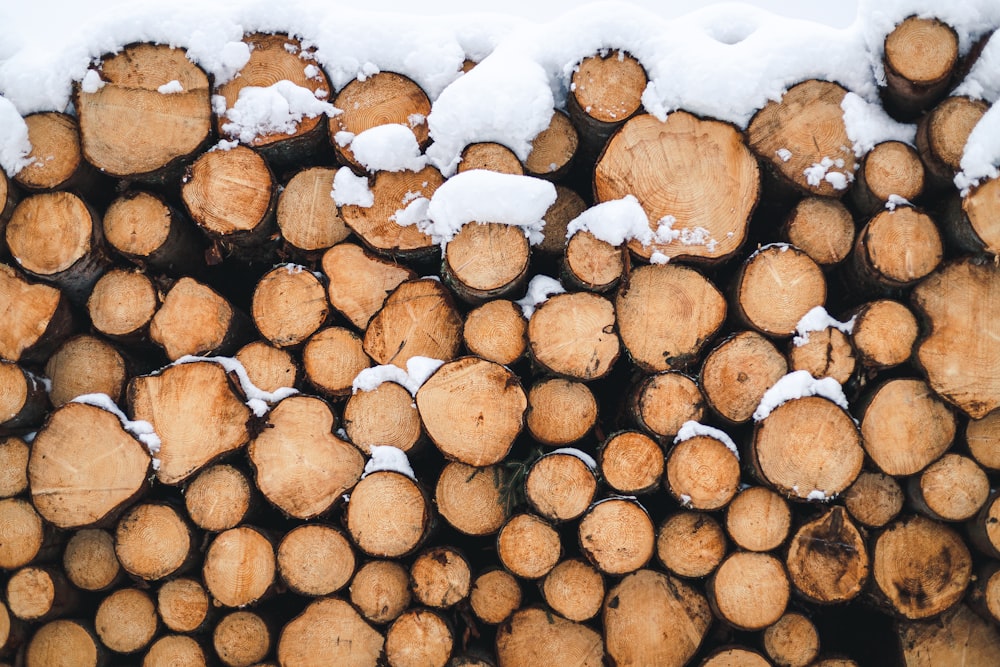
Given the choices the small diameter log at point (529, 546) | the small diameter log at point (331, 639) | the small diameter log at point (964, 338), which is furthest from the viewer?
the small diameter log at point (331, 639)

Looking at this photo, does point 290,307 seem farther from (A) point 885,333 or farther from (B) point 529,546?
(A) point 885,333

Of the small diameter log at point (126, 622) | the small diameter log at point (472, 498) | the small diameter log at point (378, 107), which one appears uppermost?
the small diameter log at point (378, 107)

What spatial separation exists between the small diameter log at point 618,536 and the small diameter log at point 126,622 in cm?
166

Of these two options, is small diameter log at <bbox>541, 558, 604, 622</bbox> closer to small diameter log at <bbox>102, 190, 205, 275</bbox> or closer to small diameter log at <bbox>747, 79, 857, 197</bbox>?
small diameter log at <bbox>747, 79, 857, 197</bbox>

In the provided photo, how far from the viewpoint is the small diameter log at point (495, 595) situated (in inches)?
83.4

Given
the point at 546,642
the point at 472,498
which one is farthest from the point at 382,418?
the point at 546,642

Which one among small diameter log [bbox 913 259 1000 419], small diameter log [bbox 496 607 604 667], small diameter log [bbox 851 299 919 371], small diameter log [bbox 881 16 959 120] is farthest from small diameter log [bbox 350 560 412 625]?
small diameter log [bbox 881 16 959 120]

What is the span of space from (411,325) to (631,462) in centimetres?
91

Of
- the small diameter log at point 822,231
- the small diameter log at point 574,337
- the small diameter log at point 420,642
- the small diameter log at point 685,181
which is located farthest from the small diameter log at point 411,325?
the small diameter log at point 822,231

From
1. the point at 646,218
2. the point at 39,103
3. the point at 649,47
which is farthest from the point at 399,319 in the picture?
the point at 39,103

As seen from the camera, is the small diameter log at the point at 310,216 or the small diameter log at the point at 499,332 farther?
the small diameter log at the point at 310,216

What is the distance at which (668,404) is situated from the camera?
197cm

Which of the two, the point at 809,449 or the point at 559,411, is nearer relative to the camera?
the point at 809,449

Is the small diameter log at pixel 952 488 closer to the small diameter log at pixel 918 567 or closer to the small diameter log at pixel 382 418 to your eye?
the small diameter log at pixel 918 567
